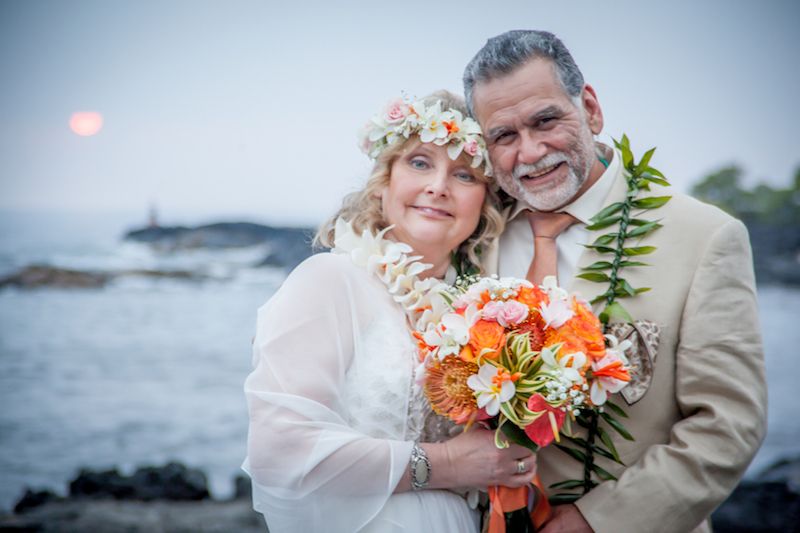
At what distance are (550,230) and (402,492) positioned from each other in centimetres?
116

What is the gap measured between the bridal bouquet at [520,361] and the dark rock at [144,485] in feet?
14.6

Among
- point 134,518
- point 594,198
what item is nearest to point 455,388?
point 594,198

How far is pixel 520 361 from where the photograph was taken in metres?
1.93

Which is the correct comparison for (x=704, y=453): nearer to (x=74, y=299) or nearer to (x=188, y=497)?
(x=188, y=497)

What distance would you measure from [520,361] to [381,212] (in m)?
1.09

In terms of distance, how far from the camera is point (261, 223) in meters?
7.64

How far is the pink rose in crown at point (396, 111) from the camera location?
2.63 meters

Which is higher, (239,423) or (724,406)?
(724,406)

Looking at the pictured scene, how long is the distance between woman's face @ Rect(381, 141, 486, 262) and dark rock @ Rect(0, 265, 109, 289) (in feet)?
21.6

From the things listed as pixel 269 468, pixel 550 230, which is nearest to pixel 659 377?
pixel 550 230

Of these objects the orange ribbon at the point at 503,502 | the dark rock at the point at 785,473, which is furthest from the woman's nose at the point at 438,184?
the dark rock at the point at 785,473

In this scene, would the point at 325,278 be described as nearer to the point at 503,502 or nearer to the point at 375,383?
the point at 375,383

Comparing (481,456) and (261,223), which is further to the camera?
(261,223)

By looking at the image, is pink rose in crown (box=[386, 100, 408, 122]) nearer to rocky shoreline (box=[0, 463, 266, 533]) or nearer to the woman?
the woman
